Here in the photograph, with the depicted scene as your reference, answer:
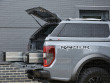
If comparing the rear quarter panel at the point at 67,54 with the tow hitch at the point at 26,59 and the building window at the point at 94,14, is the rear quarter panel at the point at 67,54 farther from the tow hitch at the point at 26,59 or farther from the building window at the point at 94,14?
the building window at the point at 94,14

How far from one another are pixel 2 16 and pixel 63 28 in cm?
466

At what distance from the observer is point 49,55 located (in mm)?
6656

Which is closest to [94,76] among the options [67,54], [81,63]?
[81,63]

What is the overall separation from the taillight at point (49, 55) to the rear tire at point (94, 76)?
79 centimetres

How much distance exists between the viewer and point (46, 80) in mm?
6812

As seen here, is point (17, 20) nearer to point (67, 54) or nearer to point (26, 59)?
point (26, 59)

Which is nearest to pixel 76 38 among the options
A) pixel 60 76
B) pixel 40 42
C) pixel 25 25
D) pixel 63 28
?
pixel 63 28

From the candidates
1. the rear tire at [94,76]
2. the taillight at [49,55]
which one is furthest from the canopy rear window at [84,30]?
the rear tire at [94,76]

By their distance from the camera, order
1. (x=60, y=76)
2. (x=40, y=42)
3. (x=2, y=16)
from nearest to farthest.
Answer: (x=60, y=76)
(x=40, y=42)
(x=2, y=16)

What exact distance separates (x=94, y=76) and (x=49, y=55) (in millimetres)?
1147

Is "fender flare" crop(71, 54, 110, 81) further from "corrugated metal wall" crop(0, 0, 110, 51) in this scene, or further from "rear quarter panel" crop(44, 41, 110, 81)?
"corrugated metal wall" crop(0, 0, 110, 51)

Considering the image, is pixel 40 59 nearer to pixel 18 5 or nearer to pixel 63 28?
pixel 63 28

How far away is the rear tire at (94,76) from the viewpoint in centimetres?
670

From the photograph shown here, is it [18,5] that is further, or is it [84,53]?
[18,5]
